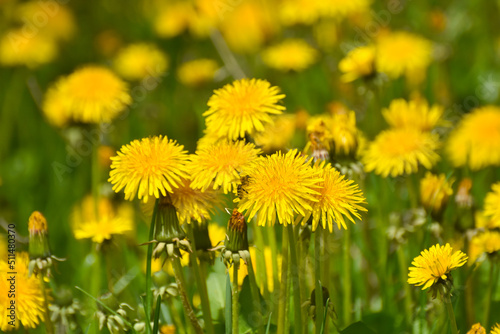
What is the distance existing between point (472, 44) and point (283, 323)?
263 centimetres

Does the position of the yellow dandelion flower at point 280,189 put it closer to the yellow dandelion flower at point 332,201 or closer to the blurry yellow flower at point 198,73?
the yellow dandelion flower at point 332,201

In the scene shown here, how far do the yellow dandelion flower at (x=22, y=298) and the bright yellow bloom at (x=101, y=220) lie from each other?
0.50ft

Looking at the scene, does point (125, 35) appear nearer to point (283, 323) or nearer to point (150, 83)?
point (150, 83)

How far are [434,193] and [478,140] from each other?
29.5 inches

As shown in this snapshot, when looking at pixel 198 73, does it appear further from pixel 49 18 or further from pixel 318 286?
pixel 318 286

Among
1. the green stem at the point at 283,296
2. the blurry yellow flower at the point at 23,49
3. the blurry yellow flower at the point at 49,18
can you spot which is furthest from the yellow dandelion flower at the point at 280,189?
the blurry yellow flower at the point at 49,18

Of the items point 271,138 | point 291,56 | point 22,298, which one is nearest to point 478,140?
point 291,56

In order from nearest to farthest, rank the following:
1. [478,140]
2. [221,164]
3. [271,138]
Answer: [221,164] < [271,138] < [478,140]

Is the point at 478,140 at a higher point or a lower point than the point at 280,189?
higher

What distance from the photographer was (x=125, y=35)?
415 centimetres

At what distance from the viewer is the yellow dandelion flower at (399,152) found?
1.72m

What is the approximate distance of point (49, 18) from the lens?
12.6ft

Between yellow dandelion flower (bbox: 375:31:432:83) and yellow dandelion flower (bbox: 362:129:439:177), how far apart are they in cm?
87

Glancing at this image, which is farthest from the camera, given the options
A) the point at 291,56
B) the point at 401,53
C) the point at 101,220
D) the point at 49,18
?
the point at 49,18
